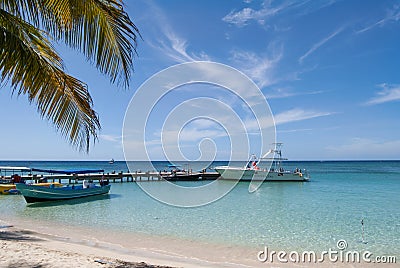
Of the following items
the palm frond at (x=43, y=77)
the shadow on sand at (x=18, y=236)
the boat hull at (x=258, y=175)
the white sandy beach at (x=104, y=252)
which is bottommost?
the shadow on sand at (x=18, y=236)

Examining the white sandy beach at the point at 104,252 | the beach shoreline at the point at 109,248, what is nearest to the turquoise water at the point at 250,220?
the beach shoreline at the point at 109,248

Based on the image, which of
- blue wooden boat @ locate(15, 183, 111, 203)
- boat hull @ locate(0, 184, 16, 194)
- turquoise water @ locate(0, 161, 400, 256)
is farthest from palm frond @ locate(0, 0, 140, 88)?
boat hull @ locate(0, 184, 16, 194)

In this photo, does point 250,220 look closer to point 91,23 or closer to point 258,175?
point 91,23

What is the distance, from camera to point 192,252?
9.78 metres

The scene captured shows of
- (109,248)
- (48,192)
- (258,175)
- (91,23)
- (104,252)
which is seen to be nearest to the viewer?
(91,23)

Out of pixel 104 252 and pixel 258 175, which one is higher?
pixel 258 175

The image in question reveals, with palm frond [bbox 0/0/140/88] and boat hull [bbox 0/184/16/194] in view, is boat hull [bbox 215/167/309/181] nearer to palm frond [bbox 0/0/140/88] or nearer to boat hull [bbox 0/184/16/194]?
boat hull [bbox 0/184/16/194]

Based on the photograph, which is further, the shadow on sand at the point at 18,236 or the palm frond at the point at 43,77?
the shadow on sand at the point at 18,236

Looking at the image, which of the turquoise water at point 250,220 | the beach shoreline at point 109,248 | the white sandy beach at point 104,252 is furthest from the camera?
the turquoise water at point 250,220

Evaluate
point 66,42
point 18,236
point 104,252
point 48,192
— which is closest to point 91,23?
point 66,42

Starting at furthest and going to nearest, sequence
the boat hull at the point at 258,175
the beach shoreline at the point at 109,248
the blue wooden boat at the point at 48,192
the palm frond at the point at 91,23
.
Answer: the boat hull at the point at 258,175
the blue wooden boat at the point at 48,192
the beach shoreline at the point at 109,248
the palm frond at the point at 91,23

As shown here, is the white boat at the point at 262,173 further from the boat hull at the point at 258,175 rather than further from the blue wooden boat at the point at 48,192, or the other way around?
the blue wooden boat at the point at 48,192

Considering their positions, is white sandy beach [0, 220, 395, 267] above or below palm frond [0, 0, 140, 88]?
below

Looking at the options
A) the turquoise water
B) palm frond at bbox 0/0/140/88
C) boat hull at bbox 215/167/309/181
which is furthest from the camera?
boat hull at bbox 215/167/309/181
